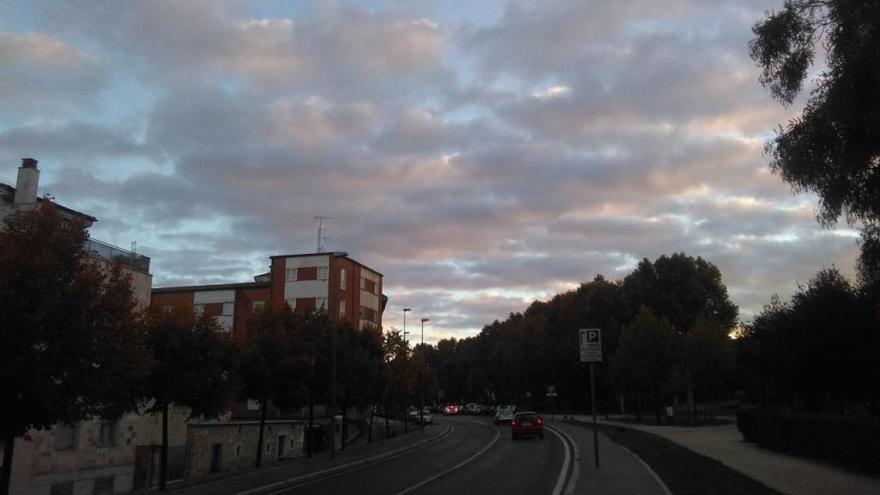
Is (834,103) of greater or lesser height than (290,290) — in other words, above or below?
below

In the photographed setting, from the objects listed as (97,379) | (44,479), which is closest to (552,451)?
(44,479)

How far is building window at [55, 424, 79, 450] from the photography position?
22594mm

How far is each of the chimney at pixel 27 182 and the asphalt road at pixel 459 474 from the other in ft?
46.4

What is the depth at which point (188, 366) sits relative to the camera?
21859mm

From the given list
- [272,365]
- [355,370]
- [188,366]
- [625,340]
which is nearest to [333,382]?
[272,365]

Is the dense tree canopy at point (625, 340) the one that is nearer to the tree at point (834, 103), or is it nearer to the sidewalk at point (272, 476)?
the sidewalk at point (272, 476)

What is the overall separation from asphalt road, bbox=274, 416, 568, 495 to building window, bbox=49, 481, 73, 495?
7790mm

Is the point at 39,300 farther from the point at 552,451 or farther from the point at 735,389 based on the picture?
the point at 735,389

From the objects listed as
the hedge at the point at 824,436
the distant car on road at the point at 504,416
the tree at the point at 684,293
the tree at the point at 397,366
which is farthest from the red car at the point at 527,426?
the tree at the point at 684,293

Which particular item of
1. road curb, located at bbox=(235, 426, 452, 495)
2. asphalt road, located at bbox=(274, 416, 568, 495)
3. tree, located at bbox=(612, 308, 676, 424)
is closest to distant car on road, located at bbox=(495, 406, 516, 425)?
tree, located at bbox=(612, 308, 676, 424)

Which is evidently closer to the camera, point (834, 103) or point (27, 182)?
point (834, 103)

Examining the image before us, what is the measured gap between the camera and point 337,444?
4962 cm

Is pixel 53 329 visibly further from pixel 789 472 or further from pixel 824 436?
pixel 824 436

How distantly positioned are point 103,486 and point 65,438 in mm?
2534
